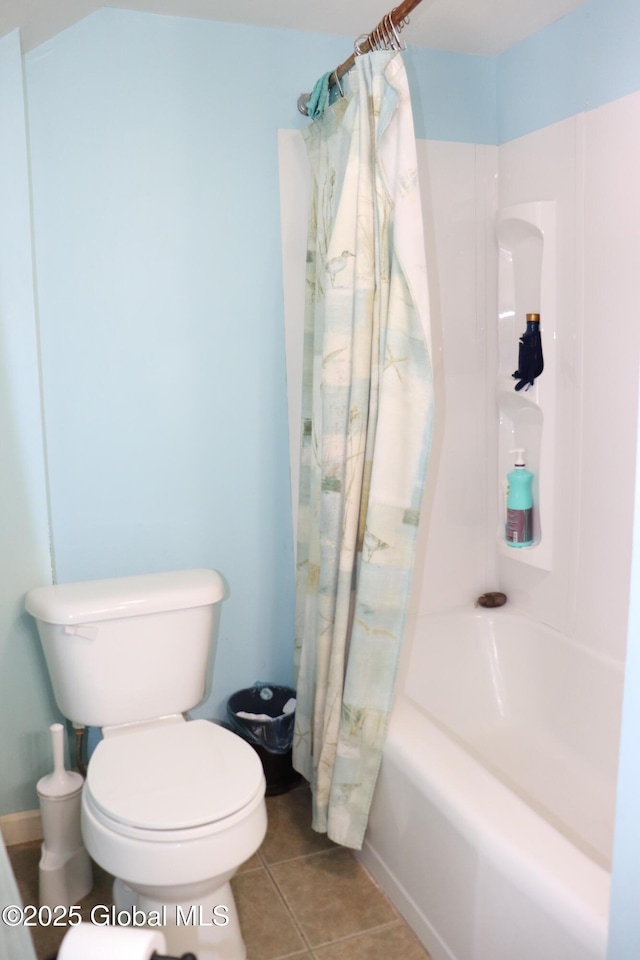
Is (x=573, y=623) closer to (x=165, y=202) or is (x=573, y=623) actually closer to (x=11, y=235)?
(x=165, y=202)

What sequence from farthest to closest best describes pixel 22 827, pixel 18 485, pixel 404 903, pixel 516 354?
pixel 516 354 < pixel 22 827 < pixel 18 485 < pixel 404 903

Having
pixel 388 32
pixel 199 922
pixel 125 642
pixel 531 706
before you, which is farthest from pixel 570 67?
pixel 199 922

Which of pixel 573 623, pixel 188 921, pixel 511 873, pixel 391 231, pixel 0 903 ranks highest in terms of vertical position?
pixel 391 231

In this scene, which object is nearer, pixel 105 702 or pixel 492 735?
pixel 105 702

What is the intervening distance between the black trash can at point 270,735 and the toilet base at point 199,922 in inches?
23.6

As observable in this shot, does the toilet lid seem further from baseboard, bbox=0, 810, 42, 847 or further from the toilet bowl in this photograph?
baseboard, bbox=0, 810, 42, 847

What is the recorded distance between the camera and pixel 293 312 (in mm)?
2480

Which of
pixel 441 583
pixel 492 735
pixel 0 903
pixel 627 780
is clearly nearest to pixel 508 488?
pixel 441 583

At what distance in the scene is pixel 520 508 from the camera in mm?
2568

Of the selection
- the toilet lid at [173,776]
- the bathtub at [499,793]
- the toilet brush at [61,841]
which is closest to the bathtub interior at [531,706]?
the bathtub at [499,793]

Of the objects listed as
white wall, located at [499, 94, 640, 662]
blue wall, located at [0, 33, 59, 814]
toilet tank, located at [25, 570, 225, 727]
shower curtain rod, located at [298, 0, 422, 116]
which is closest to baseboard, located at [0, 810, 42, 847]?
blue wall, located at [0, 33, 59, 814]

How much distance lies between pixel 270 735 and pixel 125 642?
637 mm

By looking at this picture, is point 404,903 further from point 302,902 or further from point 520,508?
point 520,508

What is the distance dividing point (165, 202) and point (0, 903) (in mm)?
1927
